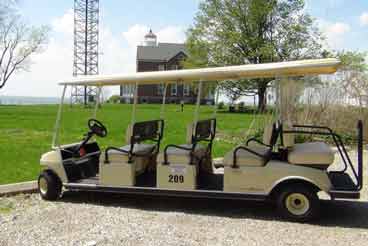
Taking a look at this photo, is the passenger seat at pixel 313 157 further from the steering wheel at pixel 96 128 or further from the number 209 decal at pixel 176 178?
the steering wheel at pixel 96 128

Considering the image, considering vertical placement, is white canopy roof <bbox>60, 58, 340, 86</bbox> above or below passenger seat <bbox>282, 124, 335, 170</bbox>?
above

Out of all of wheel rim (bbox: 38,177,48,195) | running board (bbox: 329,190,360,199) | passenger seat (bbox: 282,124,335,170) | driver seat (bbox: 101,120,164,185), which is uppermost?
passenger seat (bbox: 282,124,335,170)

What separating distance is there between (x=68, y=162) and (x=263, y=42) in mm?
25806

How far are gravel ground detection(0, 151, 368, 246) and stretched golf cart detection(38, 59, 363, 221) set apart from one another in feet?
0.83

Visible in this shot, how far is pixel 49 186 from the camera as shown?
532cm

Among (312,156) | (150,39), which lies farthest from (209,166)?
(150,39)

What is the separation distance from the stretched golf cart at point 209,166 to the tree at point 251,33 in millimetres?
23624

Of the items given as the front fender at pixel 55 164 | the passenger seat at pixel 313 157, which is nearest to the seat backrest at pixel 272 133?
the passenger seat at pixel 313 157

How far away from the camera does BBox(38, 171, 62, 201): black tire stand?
5.33 meters

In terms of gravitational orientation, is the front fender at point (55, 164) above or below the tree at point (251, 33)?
below

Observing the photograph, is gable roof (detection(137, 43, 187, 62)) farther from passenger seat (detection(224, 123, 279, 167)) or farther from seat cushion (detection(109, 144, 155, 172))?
passenger seat (detection(224, 123, 279, 167))

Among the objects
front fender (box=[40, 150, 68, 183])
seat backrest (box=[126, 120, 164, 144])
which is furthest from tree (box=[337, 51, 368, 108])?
front fender (box=[40, 150, 68, 183])

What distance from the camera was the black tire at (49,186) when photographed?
5.33 metres

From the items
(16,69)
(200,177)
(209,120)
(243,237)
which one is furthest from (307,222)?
(16,69)
